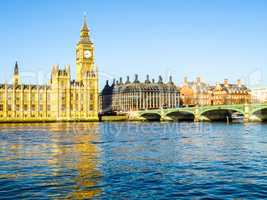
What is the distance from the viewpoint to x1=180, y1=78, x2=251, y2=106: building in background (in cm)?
17588

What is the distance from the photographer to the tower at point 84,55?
152925mm

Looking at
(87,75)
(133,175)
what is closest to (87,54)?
(87,75)

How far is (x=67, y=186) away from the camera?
2022 cm

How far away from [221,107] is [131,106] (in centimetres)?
8289

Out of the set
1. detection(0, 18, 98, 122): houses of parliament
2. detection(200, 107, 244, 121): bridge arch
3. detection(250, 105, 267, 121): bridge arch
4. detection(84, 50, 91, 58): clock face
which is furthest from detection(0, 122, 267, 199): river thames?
detection(84, 50, 91, 58): clock face

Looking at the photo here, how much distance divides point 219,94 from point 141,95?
31.9 meters

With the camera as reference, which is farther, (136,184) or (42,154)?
(42,154)

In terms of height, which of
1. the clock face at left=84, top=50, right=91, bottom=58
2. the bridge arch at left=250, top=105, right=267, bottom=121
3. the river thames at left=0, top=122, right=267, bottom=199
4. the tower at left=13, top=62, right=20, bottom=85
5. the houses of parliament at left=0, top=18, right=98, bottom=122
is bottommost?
the river thames at left=0, top=122, right=267, bottom=199

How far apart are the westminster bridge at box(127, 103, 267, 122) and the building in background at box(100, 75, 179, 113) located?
1041 inches

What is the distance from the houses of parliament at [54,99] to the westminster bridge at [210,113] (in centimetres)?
1701

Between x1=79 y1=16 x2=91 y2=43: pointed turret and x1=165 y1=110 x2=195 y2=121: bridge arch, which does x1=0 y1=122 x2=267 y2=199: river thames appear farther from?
x1=79 y1=16 x2=91 y2=43: pointed turret

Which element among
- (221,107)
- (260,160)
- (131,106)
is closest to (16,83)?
(131,106)

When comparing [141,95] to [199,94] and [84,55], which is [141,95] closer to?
[199,94]

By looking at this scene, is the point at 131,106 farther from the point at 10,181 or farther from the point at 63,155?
the point at 10,181
